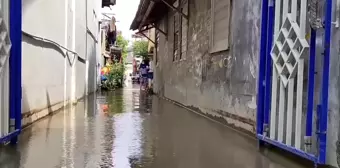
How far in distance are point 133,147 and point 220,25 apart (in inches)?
177

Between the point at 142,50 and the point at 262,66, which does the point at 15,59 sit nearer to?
the point at 262,66

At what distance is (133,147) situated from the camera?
5.62 m

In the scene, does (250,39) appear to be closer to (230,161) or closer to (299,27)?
(299,27)

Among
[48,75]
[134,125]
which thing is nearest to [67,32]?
[48,75]

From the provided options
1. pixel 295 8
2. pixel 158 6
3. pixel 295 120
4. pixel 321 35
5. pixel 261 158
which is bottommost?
pixel 261 158

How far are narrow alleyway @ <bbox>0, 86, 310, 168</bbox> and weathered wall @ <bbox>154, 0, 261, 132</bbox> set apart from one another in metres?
0.56

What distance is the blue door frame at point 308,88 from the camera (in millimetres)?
4094

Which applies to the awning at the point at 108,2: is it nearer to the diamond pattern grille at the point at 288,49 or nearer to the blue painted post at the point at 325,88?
the diamond pattern grille at the point at 288,49

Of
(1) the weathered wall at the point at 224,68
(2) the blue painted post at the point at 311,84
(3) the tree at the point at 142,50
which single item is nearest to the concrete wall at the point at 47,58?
(1) the weathered wall at the point at 224,68

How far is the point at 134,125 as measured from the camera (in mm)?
8102

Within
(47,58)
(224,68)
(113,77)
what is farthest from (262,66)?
(113,77)

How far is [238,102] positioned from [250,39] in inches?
51.5

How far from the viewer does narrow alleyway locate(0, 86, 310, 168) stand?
4625mm

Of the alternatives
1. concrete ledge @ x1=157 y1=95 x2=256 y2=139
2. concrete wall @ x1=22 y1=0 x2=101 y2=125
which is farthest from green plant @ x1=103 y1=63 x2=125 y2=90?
concrete ledge @ x1=157 y1=95 x2=256 y2=139
